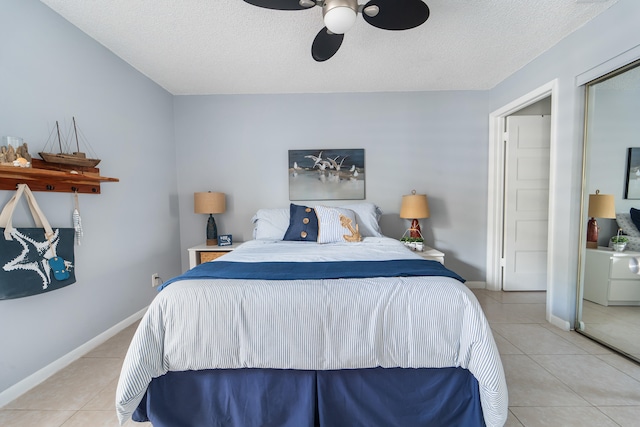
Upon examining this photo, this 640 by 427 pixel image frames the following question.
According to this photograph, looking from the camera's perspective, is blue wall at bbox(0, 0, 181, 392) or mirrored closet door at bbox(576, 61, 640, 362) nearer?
blue wall at bbox(0, 0, 181, 392)

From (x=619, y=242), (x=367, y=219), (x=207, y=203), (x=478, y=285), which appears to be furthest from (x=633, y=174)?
(x=207, y=203)

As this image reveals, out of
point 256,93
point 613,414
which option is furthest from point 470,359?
point 256,93

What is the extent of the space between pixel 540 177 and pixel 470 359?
9.18ft

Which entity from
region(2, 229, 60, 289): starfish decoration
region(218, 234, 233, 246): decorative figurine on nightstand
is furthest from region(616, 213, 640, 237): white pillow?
region(2, 229, 60, 289): starfish decoration

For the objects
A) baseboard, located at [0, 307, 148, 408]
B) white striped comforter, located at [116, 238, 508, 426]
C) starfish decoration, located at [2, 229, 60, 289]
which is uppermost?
starfish decoration, located at [2, 229, 60, 289]

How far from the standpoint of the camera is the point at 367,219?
8.99 feet

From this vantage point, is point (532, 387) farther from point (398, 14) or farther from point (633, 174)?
point (398, 14)

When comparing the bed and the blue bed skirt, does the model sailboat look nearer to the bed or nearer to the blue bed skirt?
the bed

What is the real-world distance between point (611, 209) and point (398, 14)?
2.09 metres

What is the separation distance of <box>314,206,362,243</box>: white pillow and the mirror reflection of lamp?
182 centimetres

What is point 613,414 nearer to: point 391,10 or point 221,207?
point 391,10

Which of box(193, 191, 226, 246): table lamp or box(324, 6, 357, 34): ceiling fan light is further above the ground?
box(324, 6, 357, 34): ceiling fan light

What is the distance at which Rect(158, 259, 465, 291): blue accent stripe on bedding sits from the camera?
1362 mm

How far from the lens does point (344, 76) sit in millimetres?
2729
